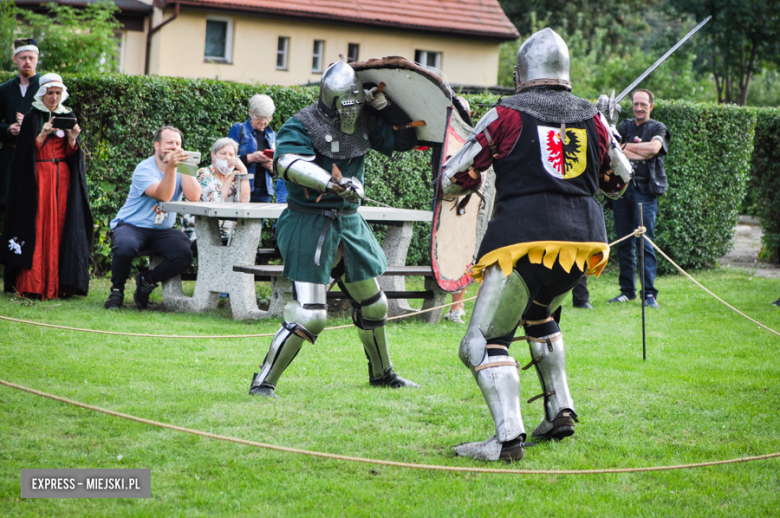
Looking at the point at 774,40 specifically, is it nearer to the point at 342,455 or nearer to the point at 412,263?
the point at 412,263

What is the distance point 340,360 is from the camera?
18.4 ft

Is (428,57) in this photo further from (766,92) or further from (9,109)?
(9,109)

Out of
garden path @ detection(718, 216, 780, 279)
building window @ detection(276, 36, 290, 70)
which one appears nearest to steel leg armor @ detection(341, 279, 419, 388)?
garden path @ detection(718, 216, 780, 279)

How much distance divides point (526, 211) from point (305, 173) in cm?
126

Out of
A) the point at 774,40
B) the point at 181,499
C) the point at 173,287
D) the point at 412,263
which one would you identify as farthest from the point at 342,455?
the point at 774,40

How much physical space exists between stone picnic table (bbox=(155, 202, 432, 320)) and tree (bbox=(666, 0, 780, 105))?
15590 millimetres

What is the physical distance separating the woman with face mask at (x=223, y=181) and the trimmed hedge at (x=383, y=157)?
1.06 meters

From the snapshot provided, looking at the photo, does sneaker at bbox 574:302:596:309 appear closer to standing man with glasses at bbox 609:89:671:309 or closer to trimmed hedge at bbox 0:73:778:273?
standing man with glasses at bbox 609:89:671:309

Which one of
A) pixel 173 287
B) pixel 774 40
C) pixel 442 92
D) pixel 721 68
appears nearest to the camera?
pixel 442 92

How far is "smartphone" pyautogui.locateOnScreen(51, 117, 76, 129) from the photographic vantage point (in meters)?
6.93

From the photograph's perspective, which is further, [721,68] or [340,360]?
[721,68]

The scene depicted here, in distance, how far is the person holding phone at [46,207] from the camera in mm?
7023

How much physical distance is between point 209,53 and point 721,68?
13277 millimetres

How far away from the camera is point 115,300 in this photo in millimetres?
7027
